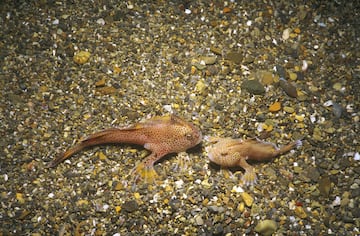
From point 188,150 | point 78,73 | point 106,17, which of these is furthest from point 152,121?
point 106,17

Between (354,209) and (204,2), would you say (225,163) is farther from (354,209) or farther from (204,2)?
(204,2)

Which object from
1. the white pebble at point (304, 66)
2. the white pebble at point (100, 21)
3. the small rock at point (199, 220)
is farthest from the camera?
the white pebble at point (100, 21)

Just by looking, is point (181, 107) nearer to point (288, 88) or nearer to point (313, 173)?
point (288, 88)

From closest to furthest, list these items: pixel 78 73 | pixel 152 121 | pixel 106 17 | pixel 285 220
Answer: pixel 285 220 < pixel 152 121 < pixel 78 73 < pixel 106 17

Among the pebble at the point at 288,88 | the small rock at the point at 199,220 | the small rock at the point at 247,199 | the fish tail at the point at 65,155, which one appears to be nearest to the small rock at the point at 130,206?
the small rock at the point at 199,220

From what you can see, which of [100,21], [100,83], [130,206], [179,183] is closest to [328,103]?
[179,183]

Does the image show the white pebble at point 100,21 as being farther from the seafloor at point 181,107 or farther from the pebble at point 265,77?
the pebble at point 265,77

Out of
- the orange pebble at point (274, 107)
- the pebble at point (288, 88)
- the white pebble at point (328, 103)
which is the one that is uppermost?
the pebble at point (288, 88)
